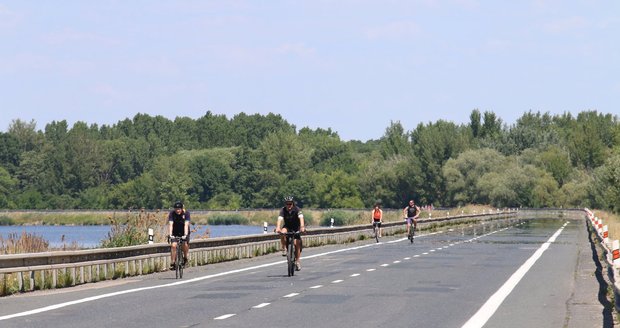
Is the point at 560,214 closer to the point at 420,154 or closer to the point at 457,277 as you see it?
the point at 420,154

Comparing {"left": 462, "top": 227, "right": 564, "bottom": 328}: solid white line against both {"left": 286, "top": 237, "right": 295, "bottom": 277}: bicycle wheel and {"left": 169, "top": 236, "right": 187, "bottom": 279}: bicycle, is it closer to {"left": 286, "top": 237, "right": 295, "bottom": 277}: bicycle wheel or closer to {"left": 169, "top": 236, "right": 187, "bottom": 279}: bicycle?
{"left": 286, "top": 237, "right": 295, "bottom": 277}: bicycle wheel

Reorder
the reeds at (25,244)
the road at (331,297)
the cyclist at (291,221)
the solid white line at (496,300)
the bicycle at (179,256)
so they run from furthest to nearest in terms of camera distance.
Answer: the reeds at (25,244) < the cyclist at (291,221) < the bicycle at (179,256) < the road at (331,297) < the solid white line at (496,300)

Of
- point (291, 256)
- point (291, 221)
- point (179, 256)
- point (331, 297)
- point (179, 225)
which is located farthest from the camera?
point (291, 221)

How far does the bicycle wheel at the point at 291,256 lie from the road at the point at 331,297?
25cm

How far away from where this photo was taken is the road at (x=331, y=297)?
1780cm

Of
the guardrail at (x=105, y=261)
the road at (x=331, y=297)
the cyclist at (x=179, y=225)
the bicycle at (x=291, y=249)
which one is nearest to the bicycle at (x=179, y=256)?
the cyclist at (x=179, y=225)

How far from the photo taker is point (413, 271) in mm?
30625

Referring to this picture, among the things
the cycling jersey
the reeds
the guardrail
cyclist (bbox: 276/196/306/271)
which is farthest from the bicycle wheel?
the reeds

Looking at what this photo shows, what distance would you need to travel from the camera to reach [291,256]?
2884 centimetres

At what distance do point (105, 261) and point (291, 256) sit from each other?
13.8 feet

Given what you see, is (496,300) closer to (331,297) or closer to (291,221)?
(331,297)

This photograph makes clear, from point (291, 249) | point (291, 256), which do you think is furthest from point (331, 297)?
point (291, 249)

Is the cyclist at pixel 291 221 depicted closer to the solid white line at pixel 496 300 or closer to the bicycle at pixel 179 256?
the bicycle at pixel 179 256

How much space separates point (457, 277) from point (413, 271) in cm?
259
